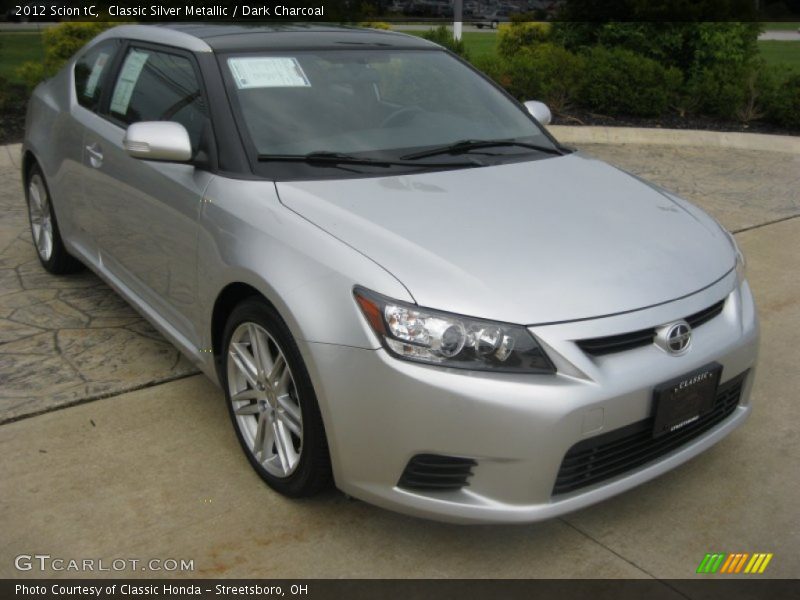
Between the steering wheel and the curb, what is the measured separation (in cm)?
647

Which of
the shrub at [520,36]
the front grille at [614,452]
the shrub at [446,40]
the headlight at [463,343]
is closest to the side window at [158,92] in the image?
the headlight at [463,343]

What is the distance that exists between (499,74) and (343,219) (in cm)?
868

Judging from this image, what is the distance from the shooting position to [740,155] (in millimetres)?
9469

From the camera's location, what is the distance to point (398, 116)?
11.9ft

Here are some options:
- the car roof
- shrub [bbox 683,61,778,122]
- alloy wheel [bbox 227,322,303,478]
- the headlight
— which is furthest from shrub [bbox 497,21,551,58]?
the headlight

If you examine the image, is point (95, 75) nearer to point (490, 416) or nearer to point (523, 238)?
point (523, 238)

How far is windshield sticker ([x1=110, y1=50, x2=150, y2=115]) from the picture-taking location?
4.06 meters

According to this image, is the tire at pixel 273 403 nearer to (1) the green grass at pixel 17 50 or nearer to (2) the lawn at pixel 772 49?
(1) the green grass at pixel 17 50

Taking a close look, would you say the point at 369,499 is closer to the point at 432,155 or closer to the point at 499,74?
the point at 432,155

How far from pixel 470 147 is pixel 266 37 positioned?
103 cm

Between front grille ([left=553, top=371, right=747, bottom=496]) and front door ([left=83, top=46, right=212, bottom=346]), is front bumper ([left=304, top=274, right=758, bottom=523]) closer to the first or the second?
front grille ([left=553, top=371, right=747, bottom=496])

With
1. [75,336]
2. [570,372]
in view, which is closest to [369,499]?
[570,372]

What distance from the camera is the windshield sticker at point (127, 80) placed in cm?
406

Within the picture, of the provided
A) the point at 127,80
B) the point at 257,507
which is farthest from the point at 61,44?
the point at 257,507
